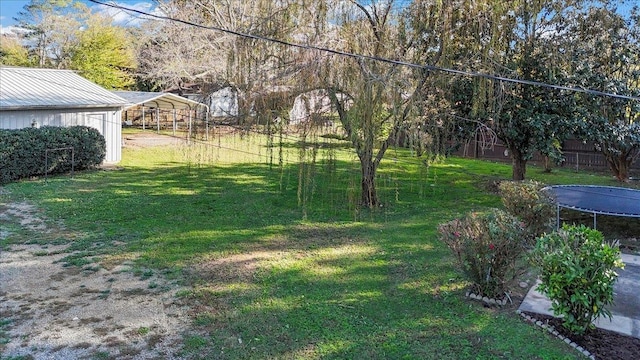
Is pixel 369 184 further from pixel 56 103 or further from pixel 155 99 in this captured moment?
pixel 155 99

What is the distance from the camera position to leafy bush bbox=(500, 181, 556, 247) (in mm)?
6875

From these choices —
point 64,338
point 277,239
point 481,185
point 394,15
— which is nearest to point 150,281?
point 64,338

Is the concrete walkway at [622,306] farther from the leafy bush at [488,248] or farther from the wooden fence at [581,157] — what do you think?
the wooden fence at [581,157]

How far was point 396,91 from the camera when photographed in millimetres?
5805

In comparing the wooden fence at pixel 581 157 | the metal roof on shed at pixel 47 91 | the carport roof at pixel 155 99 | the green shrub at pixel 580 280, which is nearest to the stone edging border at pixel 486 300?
the green shrub at pixel 580 280

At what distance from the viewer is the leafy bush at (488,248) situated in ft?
15.3

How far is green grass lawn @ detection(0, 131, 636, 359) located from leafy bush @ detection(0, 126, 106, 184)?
0.55 meters

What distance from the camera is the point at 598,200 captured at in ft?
25.2

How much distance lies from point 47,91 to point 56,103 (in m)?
1.15

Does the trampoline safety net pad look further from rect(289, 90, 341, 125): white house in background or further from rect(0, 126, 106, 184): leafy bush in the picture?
rect(0, 126, 106, 184): leafy bush

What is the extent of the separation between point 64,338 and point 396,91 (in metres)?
4.61

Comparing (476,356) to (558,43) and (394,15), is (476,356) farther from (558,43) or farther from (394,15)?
(558,43)

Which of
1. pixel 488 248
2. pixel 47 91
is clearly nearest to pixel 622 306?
pixel 488 248

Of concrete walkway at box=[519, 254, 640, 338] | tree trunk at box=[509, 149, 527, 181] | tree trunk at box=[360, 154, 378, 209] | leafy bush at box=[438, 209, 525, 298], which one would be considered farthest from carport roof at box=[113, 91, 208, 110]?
concrete walkway at box=[519, 254, 640, 338]
